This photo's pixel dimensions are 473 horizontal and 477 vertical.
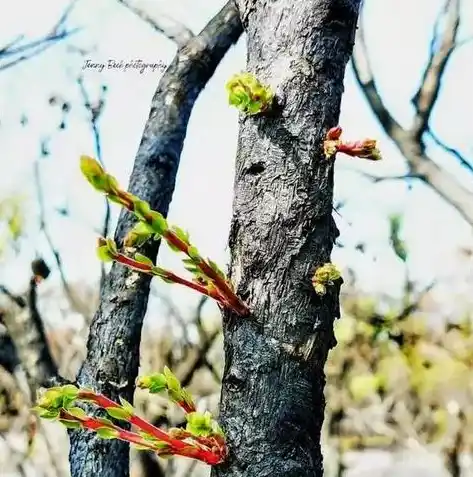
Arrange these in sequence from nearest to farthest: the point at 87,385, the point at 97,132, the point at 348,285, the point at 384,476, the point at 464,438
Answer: the point at 87,385 → the point at 97,132 → the point at 348,285 → the point at 464,438 → the point at 384,476

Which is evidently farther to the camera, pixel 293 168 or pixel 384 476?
pixel 384 476

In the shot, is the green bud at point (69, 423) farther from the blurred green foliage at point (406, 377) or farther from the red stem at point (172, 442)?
the blurred green foliage at point (406, 377)

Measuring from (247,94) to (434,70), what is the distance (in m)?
1.39

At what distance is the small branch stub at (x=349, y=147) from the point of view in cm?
48

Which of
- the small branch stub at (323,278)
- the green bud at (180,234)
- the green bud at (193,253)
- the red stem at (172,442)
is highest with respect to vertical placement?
the small branch stub at (323,278)

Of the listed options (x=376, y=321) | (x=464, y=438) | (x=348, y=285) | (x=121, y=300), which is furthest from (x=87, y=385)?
(x=464, y=438)

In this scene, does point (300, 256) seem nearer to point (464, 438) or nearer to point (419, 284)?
point (419, 284)

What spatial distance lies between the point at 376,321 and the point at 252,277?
2310 mm

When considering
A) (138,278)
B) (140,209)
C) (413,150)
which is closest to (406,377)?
(413,150)

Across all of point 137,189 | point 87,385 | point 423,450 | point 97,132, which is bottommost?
point 87,385

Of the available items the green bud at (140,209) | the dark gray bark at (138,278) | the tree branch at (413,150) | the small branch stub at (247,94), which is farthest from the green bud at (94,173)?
the tree branch at (413,150)

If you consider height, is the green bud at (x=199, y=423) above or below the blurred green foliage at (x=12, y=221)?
below

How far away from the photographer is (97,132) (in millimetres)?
1825

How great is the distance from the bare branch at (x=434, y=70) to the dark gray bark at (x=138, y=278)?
66cm
